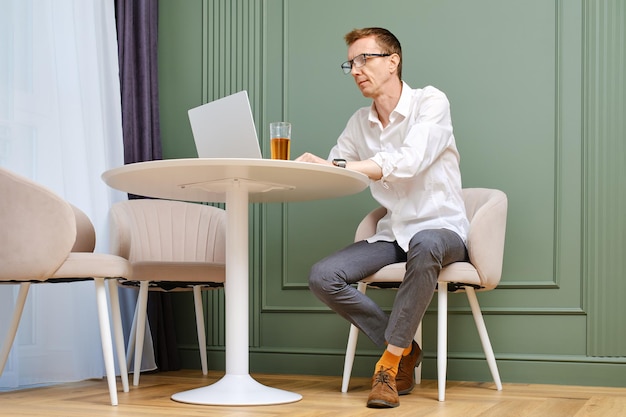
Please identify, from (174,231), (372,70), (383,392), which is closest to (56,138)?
(174,231)

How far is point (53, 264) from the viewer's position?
2.22m

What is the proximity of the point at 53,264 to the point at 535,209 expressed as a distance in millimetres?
1691

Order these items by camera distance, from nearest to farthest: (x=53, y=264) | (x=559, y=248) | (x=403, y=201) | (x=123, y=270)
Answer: (x=53, y=264) → (x=123, y=270) → (x=403, y=201) → (x=559, y=248)

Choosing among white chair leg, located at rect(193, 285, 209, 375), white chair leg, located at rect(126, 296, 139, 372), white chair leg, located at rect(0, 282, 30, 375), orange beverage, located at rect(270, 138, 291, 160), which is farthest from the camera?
white chair leg, located at rect(193, 285, 209, 375)

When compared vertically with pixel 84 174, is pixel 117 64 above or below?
above

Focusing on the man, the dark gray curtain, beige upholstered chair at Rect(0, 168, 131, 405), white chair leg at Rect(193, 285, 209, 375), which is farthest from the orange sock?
the dark gray curtain

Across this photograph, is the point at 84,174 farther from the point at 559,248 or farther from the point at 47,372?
the point at 559,248

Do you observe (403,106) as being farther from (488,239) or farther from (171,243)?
(171,243)

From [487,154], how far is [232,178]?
117cm

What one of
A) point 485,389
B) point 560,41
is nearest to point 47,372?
point 485,389

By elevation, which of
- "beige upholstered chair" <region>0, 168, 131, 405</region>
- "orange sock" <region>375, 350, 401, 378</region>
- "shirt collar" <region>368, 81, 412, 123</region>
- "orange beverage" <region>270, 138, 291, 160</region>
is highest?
"shirt collar" <region>368, 81, 412, 123</region>

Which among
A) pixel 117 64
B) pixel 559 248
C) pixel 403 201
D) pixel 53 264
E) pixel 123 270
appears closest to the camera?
pixel 53 264

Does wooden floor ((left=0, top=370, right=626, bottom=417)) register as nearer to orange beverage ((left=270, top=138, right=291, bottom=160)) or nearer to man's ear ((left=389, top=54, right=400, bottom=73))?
orange beverage ((left=270, top=138, right=291, bottom=160))

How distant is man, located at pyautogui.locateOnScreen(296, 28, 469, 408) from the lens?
237 cm
